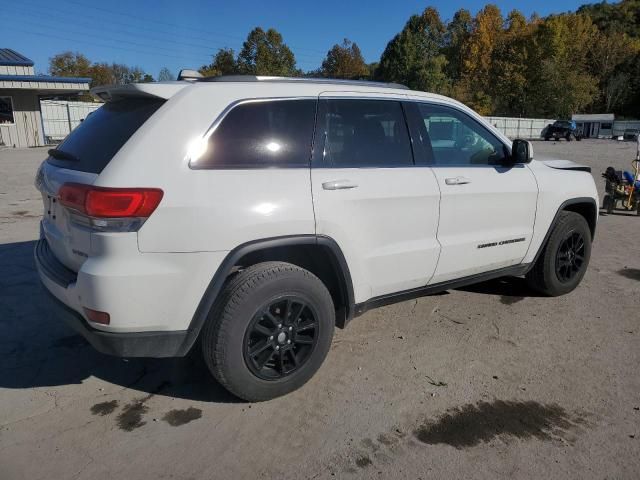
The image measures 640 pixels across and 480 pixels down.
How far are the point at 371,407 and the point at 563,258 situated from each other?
272cm

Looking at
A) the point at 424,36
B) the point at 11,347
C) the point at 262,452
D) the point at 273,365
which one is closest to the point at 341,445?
the point at 262,452

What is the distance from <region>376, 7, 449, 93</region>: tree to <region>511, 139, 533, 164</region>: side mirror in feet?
173

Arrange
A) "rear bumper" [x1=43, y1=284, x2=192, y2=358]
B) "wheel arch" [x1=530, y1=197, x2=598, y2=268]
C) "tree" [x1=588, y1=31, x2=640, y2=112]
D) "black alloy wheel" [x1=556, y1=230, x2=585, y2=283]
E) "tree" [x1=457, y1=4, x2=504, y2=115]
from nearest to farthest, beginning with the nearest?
"rear bumper" [x1=43, y1=284, x2=192, y2=358], "wheel arch" [x1=530, y1=197, x2=598, y2=268], "black alloy wheel" [x1=556, y1=230, x2=585, y2=283], "tree" [x1=457, y1=4, x2=504, y2=115], "tree" [x1=588, y1=31, x2=640, y2=112]

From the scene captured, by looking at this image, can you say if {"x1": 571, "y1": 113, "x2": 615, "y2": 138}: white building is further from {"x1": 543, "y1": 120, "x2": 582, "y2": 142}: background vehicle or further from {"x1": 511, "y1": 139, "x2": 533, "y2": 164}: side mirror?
{"x1": 511, "y1": 139, "x2": 533, "y2": 164}: side mirror

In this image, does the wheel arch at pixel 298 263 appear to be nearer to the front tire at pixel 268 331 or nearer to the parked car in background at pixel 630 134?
the front tire at pixel 268 331

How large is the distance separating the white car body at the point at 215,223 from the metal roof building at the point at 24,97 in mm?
23503

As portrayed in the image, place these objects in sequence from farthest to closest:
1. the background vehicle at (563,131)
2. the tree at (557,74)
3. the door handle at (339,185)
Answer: the tree at (557,74)
the background vehicle at (563,131)
the door handle at (339,185)

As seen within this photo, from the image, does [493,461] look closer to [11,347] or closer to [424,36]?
[11,347]

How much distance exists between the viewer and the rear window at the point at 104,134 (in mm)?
2734

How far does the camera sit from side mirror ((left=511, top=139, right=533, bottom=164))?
3.96 metres

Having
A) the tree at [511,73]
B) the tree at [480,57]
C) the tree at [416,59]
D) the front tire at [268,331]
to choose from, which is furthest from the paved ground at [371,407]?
the tree at [511,73]

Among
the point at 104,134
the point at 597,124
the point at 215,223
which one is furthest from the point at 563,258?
the point at 597,124

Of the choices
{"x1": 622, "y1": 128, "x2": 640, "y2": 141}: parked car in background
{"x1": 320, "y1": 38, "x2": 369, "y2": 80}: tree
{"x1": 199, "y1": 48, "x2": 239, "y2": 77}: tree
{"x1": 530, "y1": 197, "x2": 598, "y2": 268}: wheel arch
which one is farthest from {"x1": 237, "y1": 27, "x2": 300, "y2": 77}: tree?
{"x1": 530, "y1": 197, "x2": 598, "y2": 268}: wheel arch

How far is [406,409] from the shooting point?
298cm
